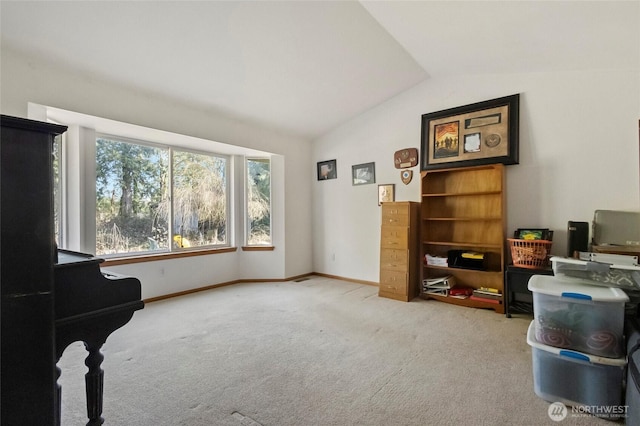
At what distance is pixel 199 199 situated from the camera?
437cm

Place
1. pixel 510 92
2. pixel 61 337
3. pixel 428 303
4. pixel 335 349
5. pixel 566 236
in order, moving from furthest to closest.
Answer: pixel 428 303, pixel 510 92, pixel 566 236, pixel 335 349, pixel 61 337

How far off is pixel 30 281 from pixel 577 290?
2523mm

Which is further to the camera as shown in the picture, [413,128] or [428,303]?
[413,128]

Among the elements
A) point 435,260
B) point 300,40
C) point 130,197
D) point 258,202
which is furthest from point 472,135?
point 130,197

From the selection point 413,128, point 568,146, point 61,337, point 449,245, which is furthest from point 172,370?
point 568,146

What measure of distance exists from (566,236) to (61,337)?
13.2ft

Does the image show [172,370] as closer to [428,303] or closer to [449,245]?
[428,303]

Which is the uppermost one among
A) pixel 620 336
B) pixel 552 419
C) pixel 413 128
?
pixel 413 128

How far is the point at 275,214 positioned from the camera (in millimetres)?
4809

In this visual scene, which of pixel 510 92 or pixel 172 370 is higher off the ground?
pixel 510 92

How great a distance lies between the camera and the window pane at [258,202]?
15.8 feet

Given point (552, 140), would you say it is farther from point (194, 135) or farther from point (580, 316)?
point (194, 135)

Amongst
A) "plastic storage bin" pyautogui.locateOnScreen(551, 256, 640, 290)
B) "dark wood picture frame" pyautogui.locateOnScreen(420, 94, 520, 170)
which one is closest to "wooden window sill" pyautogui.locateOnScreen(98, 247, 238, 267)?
"dark wood picture frame" pyautogui.locateOnScreen(420, 94, 520, 170)

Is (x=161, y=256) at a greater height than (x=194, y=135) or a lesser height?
lesser
